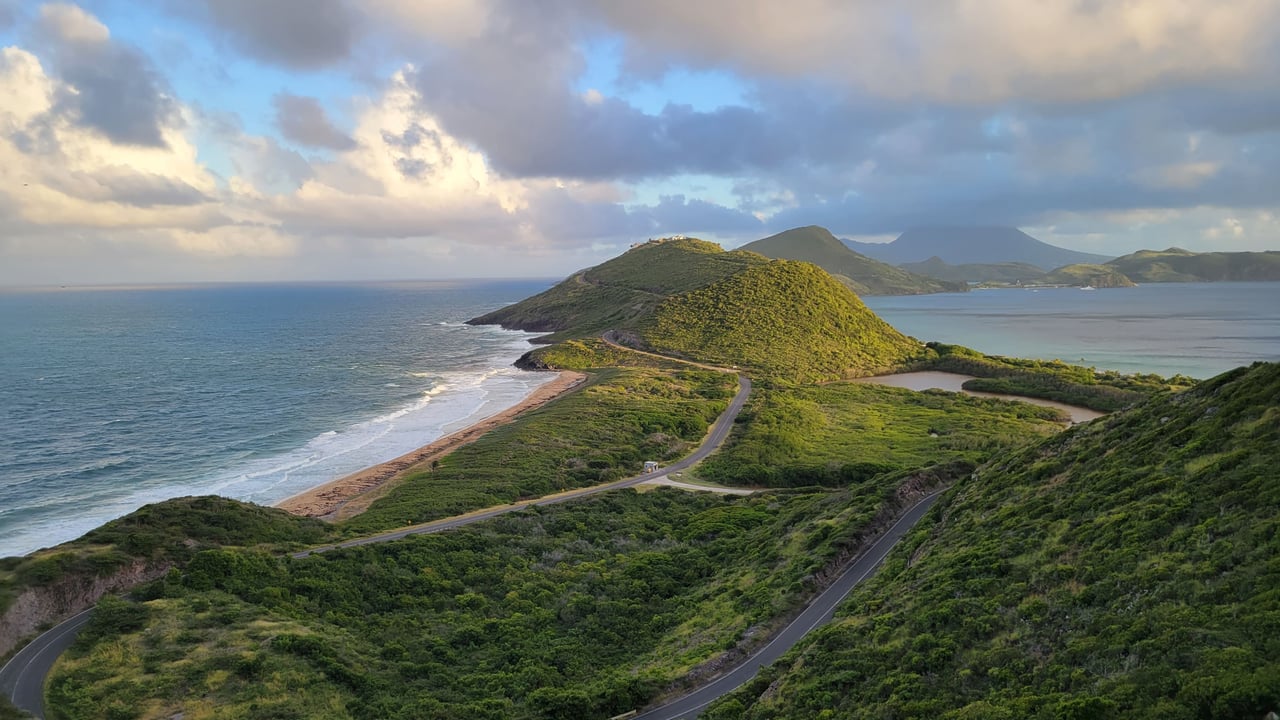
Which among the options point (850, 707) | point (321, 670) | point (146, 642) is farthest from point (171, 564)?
point (850, 707)

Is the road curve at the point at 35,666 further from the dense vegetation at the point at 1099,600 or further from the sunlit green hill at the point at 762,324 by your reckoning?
the sunlit green hill at the point at 762,324

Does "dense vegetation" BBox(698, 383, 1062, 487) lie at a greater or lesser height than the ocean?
lesser

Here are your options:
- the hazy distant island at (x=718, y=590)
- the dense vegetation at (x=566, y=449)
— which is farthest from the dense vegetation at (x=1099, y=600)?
the dense vegetation at (x=566, y=449)

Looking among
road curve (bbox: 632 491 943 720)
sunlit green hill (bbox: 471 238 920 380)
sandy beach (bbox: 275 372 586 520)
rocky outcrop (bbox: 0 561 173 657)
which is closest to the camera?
road curve (bbox: 632 491 943 720)

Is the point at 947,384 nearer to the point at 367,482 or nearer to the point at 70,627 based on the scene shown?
the point at 367,482

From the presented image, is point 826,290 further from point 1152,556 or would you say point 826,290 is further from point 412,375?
point 1152,556

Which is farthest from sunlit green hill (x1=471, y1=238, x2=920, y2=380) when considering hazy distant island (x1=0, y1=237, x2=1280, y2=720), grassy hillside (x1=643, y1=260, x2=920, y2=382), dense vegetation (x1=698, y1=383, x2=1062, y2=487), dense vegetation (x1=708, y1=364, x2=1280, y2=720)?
dense vegetation (x1=708, y1=364, x2=1280, y2=720)

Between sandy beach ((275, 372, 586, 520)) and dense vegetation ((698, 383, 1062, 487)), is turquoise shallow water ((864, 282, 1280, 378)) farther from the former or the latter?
sandy beach ((275, 372, 586, 520))
